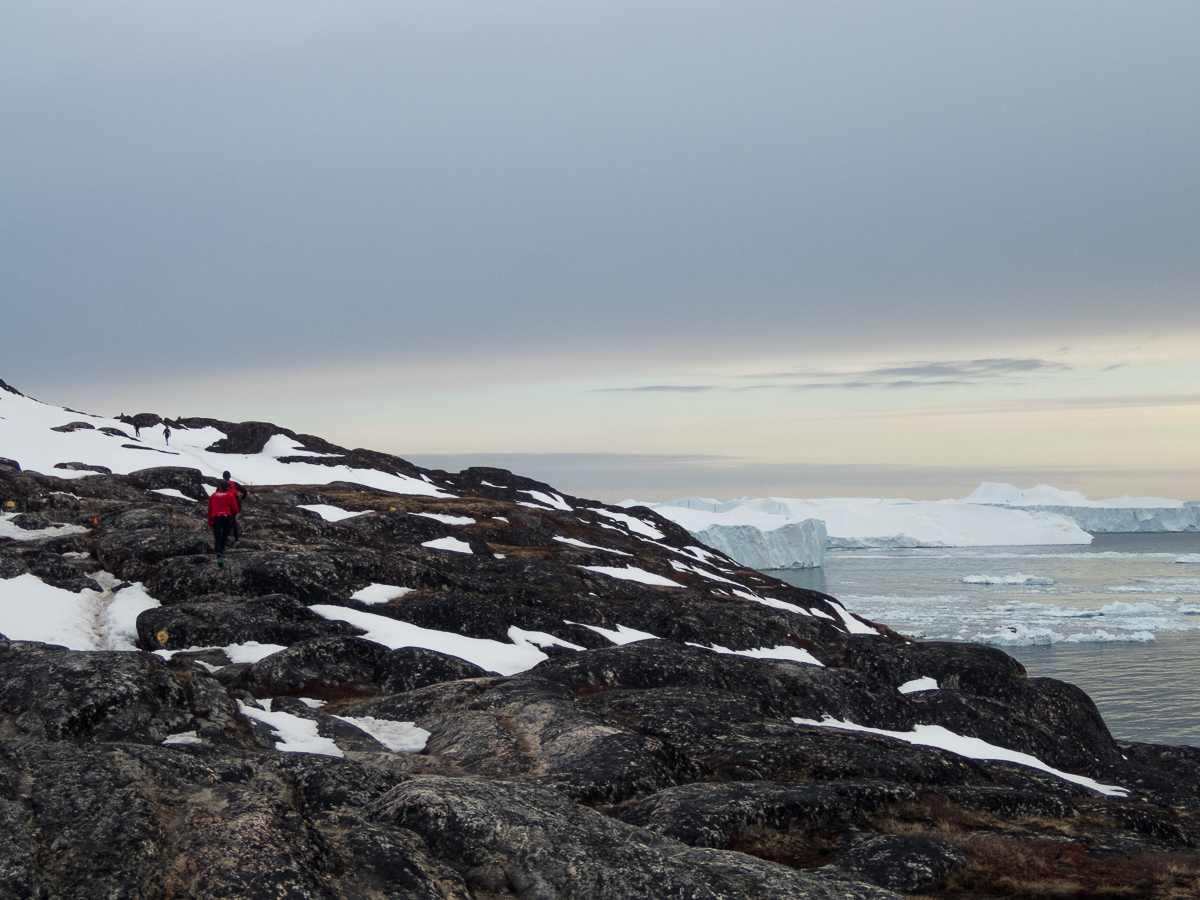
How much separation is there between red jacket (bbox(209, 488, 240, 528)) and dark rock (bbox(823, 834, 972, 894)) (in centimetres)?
2193

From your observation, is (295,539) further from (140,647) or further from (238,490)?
(140,647)

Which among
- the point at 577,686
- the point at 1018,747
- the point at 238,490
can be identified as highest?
the point at 238,490

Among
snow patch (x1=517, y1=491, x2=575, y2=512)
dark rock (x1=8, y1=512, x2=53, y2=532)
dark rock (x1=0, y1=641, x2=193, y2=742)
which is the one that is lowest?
snow patch (x1=517, y1=491, x2=575, y2=512)

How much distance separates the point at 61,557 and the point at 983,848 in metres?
27.3

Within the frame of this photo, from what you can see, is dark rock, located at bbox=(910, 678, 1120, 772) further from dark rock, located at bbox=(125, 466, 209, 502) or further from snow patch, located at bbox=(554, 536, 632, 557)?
dark rock, located at bbox=(125, 466, 209, 502)

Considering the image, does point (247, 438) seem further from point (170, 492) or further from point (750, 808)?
point (750, 808)

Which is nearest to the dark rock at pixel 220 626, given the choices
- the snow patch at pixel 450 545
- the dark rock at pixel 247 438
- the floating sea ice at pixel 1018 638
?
the snow patch at pixel 450 545

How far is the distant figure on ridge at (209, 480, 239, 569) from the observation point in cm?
2683

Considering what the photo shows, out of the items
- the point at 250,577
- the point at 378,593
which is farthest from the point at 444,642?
the point at 250,577

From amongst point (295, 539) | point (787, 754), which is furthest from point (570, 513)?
point (787, 754)

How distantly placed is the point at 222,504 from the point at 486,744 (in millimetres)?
15463

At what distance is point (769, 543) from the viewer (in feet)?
579

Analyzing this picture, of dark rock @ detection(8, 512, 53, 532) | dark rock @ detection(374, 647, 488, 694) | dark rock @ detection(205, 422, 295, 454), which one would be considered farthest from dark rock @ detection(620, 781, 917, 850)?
dark rock @ detection(205, 422, 295, 454)

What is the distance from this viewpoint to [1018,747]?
83.1 ft
